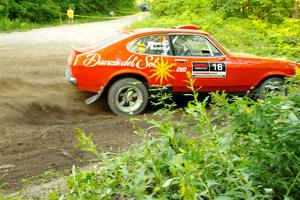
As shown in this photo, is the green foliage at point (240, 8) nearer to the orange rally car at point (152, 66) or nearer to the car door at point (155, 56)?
the orange rally car at point (152, 66)

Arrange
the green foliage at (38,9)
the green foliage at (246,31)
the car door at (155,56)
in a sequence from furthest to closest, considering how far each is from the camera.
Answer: the green foliage at (38,9) < the green foliage at (246,31) < the car door at (155,56)

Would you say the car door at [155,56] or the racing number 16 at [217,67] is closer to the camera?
the car door at [155,56]

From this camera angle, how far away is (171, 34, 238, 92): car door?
269 inches

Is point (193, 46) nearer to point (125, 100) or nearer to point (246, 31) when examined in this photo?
point (125, 100)

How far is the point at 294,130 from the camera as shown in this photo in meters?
1.77

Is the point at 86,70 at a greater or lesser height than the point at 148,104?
greater

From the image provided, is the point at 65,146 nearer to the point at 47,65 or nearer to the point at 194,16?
the point at 47,65

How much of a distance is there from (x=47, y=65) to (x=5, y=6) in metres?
12.5

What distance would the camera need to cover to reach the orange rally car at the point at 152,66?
6.61 metres

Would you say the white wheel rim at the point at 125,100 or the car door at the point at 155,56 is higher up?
the car door at the point at 155,56

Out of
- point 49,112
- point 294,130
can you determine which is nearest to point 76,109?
point 49,112

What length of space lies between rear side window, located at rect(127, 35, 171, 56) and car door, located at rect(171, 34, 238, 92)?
0.50 feet

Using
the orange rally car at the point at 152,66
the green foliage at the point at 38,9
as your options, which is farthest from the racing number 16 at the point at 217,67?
the green foliage at the point at 38,9

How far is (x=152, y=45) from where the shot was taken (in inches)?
268
